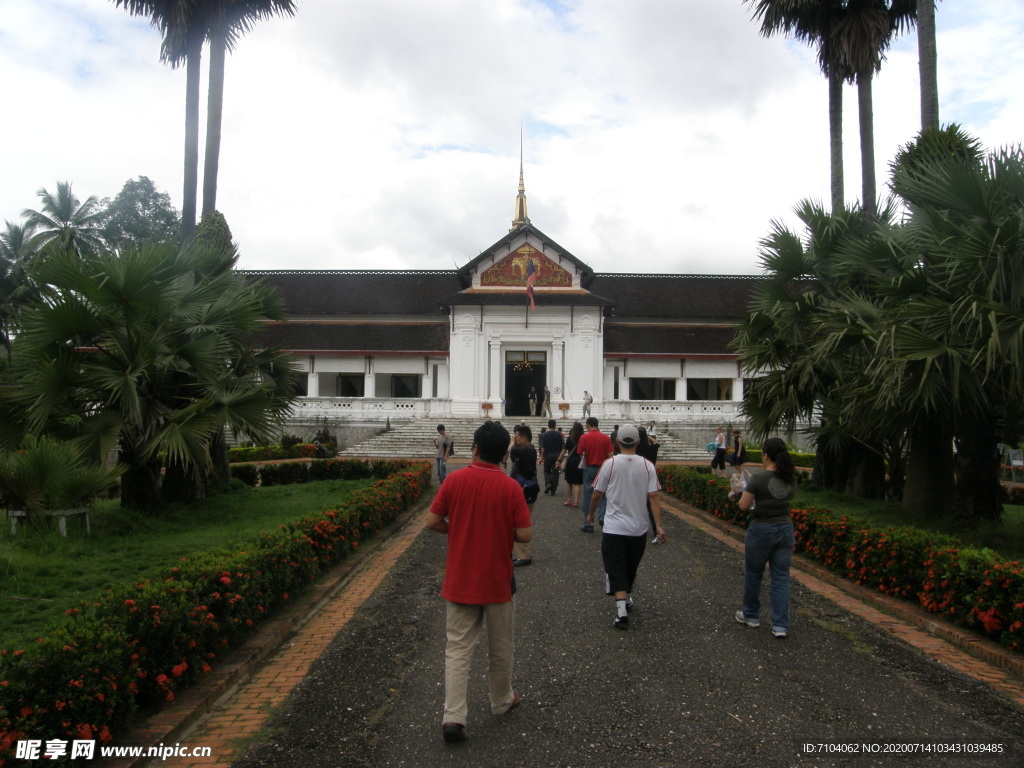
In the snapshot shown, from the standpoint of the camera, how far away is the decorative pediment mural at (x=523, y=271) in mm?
32312

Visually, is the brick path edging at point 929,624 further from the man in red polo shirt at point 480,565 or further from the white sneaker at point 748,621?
the man in red polo shirt at point 480,565

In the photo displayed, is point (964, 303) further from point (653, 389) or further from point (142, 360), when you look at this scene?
point (653, 389)

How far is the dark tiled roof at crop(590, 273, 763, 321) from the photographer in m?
36.3

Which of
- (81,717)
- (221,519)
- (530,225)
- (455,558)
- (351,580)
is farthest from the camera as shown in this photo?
(530,225)

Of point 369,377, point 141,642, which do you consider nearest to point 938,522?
point 141,642

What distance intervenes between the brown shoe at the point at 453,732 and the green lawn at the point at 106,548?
2.75 m

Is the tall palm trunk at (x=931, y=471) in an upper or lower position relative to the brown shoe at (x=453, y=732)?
upper

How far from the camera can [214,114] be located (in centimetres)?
1445

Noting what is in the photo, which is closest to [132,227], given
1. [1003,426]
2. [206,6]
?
[206,6]

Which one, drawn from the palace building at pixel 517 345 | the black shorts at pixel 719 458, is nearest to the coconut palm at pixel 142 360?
the black shorts at pixel 719 458

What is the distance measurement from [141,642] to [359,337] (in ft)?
97.8

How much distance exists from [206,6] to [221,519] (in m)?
10.3

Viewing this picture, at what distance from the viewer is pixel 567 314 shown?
106ft

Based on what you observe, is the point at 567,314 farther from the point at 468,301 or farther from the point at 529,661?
the point at 529,661
